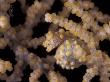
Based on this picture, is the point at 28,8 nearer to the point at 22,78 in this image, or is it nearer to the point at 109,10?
the point at 22,78

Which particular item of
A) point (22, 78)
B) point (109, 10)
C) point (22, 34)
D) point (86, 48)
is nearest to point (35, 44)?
point (22, 34)

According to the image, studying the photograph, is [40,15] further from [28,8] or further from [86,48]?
[86,48]

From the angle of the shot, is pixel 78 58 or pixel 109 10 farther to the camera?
pixel 109 10

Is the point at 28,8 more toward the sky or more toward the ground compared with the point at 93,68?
more toward the sky

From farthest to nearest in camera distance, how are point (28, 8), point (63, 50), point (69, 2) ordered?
point (28, 8), point (69, 2), point (63, 50)

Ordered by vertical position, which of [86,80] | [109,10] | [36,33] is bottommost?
[86,80]

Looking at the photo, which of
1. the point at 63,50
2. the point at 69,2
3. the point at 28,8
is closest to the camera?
the point at 63,50
